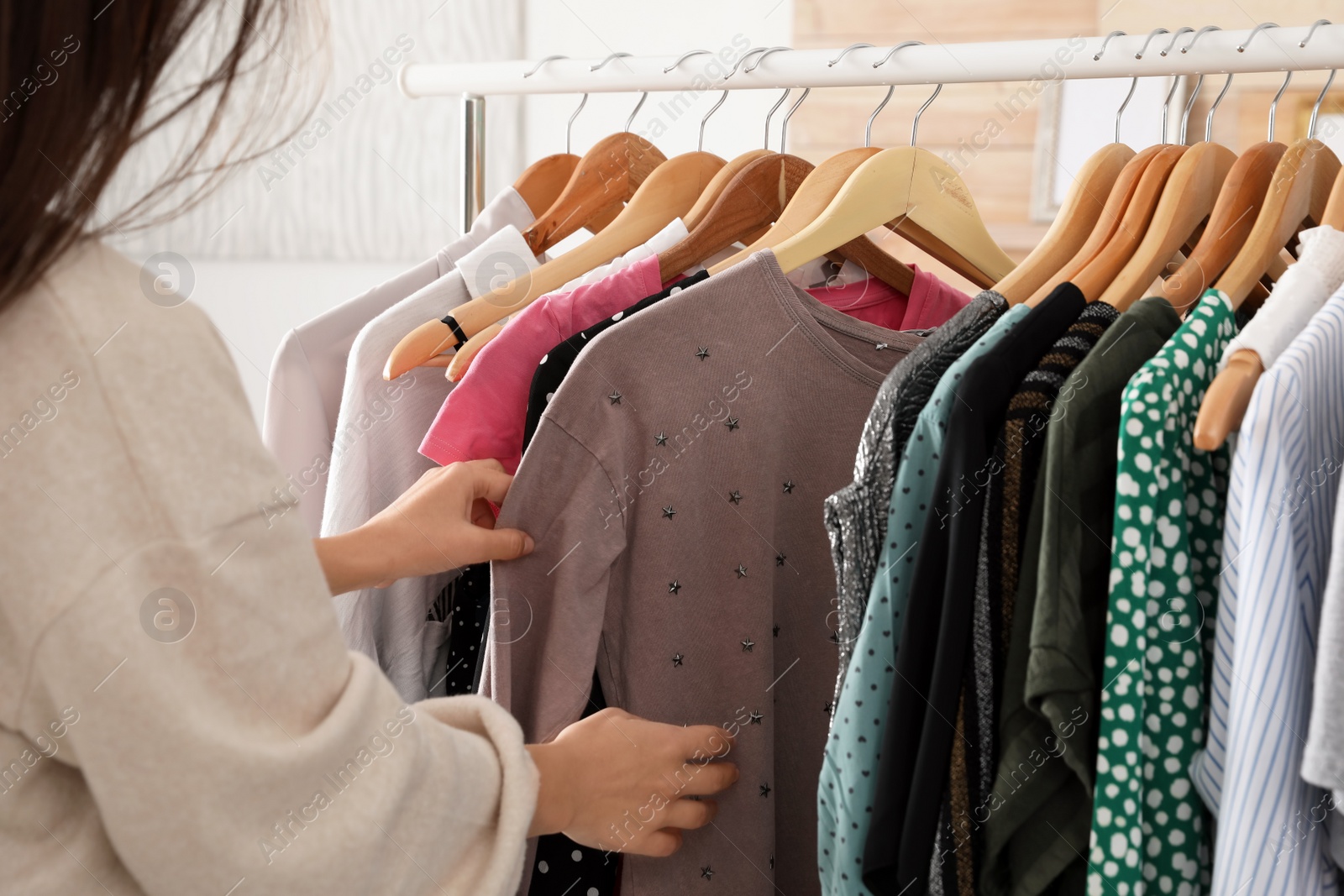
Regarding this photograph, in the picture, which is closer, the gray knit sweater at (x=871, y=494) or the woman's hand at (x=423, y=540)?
the gray knit sweater at (x=871, y=494)

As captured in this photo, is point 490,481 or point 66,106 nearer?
point 66,106

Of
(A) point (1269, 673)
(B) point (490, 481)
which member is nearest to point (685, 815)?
(B) point (490, 481)

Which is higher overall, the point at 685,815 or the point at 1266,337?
the point at 1266,337

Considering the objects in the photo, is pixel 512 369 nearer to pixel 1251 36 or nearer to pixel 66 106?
pixel 66 106

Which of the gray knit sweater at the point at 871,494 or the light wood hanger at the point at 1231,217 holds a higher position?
the light wood hanger at the point at 1231,217

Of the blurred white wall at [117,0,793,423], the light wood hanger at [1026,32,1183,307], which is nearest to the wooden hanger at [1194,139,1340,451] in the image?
the light wood hanger at [1026,32,1183,307]

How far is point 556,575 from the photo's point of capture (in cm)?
87

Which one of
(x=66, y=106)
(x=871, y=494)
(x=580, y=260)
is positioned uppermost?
(x=66, y=106)

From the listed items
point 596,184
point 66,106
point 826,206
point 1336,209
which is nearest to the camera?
point 66,106

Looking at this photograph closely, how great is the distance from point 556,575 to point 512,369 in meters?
0.19

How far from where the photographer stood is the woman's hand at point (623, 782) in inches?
27.0

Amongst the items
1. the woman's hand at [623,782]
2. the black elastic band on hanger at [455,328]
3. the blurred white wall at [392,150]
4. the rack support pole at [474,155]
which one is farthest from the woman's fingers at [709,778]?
the blurred white wall at [392,150]

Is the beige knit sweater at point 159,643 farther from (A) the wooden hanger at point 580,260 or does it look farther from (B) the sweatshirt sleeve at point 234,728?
(A) the wooden hanger at point 580,260

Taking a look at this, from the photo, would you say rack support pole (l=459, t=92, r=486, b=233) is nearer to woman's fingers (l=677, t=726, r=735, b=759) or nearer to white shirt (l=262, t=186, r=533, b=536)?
white shirt (l=262, t=186, r=533, b=536)
